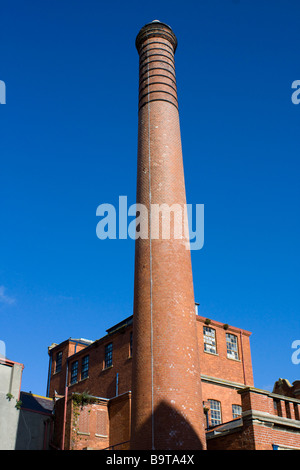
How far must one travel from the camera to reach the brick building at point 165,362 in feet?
50.5

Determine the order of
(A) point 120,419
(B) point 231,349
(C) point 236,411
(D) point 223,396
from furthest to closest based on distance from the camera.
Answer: (B) point 231,349, (C) point 236,411, (D) point 223,396, (A) point 120,419

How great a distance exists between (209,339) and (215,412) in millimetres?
4022

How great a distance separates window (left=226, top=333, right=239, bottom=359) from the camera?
96.4 feet

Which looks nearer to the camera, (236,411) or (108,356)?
(236,411)

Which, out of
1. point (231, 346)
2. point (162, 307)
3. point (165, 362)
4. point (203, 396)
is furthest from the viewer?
point (231, 346)

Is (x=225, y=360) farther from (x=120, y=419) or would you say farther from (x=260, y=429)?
(x=260, y=429)

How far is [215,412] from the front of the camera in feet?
86.3

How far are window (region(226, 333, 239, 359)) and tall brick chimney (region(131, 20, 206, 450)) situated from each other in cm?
1255

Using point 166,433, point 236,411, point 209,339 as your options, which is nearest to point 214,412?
point 236,411

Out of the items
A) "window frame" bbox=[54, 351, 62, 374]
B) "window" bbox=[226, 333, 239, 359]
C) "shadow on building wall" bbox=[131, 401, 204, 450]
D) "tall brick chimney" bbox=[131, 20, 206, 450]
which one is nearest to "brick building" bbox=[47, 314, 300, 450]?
"window" bbox=[226, 333, 239, 359]

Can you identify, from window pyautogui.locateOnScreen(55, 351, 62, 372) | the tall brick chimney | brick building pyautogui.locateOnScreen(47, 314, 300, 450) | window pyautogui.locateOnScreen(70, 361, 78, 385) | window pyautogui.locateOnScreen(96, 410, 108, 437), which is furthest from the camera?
window pyautogui.locateOnScreen(55, 351, 62, 372)

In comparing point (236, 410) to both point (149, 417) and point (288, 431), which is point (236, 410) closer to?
point (288, 431)

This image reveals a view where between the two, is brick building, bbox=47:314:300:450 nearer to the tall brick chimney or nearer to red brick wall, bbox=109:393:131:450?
red brick wall, bbox=109:393:131:450
